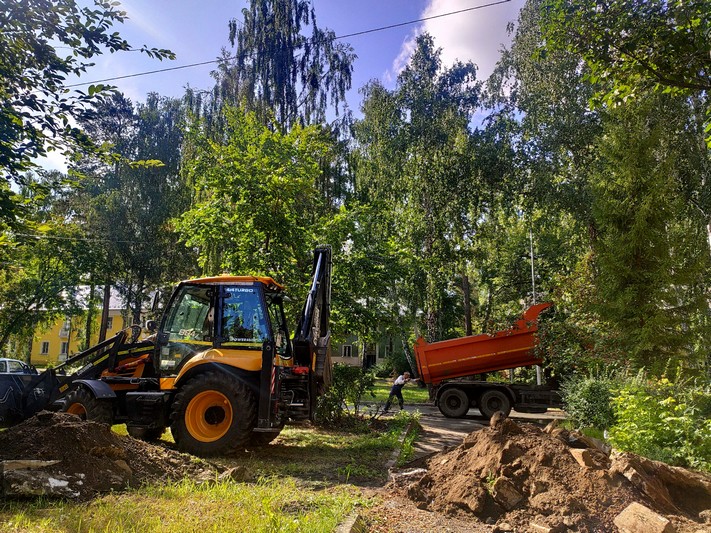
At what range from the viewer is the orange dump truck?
15.3 metres

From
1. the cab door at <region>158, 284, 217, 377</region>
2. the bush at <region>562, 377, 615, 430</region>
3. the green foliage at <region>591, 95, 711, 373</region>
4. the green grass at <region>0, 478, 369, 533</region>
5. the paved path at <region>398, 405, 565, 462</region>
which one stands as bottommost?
the paved path at <region>398, 405, 565, 462</region>

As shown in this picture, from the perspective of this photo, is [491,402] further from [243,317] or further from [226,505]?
[226,505]

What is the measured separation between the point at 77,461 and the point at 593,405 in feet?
28.2

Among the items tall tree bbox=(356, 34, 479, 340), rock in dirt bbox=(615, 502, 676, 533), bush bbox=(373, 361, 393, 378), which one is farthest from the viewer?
bush bbox=(373, 361, 393, 378)

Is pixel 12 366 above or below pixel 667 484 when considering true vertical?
above

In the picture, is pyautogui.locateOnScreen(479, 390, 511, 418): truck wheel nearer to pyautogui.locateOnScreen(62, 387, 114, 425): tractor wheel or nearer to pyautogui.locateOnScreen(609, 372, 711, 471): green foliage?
pyautogui.locateOnScreen(609, 372, 711, 471): green foliage

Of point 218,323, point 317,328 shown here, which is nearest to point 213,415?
point 218,323

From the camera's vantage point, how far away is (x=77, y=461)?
5219 millimetres

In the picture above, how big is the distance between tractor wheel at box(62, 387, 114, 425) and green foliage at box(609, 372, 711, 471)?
748 cm

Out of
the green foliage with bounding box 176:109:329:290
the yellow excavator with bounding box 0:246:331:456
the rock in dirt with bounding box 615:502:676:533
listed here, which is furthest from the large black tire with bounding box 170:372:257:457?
the rock in dirt with bounding box 615:502:676:533

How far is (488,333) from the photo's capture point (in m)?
15.7

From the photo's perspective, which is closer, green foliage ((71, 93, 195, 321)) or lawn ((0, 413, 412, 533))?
lawn ((0, 413, 412, 533))

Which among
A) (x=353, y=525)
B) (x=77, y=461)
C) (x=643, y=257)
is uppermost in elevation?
(x=643, y=257)

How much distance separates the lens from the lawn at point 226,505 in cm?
377
